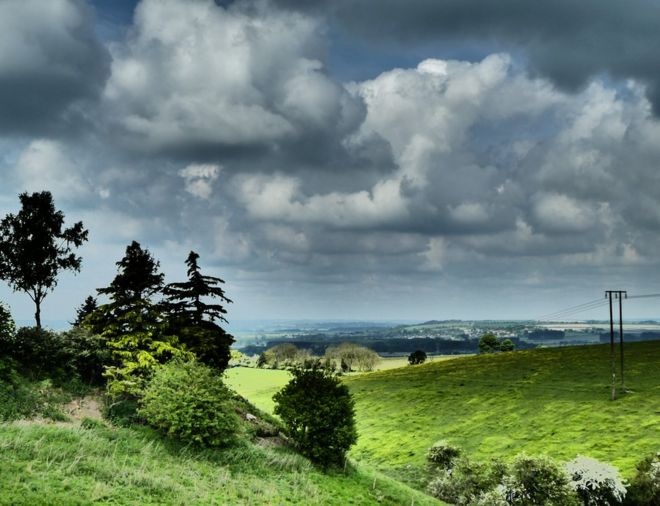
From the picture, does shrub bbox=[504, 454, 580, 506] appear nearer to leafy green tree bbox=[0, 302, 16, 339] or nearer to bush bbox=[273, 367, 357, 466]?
bush bbox=[273, 367, 357, 466]

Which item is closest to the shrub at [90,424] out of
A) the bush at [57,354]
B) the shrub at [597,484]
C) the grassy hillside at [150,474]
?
the grassy hillside at [150,474]

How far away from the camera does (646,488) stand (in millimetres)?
31297

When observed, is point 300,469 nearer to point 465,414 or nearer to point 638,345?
point 465,414

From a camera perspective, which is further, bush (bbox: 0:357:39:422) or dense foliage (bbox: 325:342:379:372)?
dense foliage (bbox: 325:342:379:372)

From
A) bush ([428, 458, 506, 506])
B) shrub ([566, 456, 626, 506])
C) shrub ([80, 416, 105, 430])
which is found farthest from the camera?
bush ([428, 458, 506, 506])

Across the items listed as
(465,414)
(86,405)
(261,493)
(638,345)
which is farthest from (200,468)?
(638,345)

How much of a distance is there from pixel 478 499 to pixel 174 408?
20.0 metres

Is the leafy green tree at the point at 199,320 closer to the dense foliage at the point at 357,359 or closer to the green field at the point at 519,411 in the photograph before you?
the green field at the point at 519,411

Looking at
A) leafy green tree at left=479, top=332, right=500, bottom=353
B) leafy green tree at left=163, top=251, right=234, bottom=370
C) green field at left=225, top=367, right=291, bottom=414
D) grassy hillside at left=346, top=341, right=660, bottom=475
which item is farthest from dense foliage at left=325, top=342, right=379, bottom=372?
leafy green tree at left=163, top=251, right=234, bottom=370

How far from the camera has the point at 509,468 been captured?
105ft

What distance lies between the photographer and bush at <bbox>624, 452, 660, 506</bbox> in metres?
30.8

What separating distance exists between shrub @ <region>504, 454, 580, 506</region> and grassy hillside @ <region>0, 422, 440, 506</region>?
5074 mm

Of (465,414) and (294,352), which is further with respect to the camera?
(294,352)

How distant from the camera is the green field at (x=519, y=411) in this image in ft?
164
